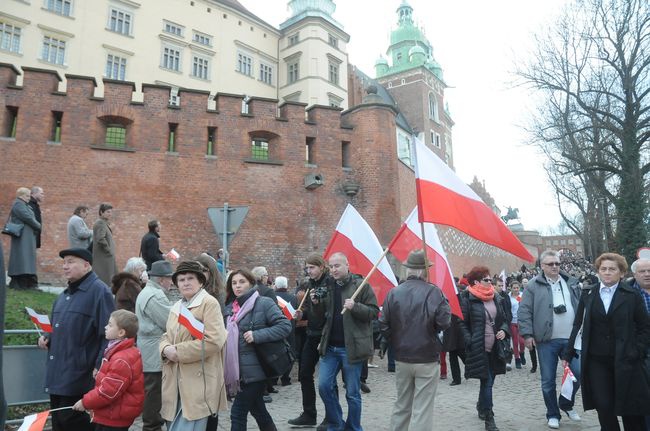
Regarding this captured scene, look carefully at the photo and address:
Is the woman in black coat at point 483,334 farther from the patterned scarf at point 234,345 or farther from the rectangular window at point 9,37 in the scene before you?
the rectangular window at point 9,37

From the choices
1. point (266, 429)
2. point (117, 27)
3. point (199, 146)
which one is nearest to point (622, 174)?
point (199, 146)

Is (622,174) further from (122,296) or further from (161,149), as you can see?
(122,296)

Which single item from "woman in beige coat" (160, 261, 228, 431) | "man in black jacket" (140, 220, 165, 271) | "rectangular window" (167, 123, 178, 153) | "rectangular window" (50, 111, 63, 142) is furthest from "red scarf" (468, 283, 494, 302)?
"rectangular window" (50, 111, 63, 142)

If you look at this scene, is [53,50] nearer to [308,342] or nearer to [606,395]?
[308,342]

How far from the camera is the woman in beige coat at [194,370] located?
3.95 m

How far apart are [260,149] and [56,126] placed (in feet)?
21.2

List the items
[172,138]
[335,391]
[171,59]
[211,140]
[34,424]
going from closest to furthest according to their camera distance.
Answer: [34,424] < [335,391] < [172,138] < [211,140] < [171,59]

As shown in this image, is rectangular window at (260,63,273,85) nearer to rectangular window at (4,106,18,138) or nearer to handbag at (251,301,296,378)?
rectangular window at (4,106,18,138)

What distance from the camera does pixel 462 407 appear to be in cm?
718

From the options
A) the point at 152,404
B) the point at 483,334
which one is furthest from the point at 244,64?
the point at 152,404

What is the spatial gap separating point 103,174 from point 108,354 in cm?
1255

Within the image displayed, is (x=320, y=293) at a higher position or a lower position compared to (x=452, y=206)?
lower

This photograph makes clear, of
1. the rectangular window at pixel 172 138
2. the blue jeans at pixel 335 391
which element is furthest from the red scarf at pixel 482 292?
the rectangular window at pixel 172 138

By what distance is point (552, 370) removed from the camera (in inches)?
242
